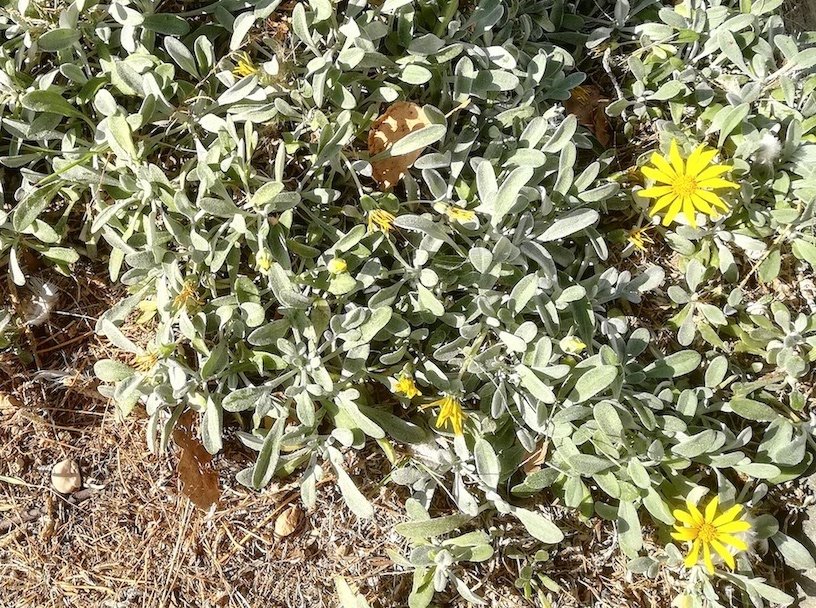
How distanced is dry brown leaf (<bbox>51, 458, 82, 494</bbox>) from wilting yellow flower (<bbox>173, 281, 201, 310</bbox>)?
28.9 inches

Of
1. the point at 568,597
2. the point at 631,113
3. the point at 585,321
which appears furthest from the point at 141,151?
the point at 568,597

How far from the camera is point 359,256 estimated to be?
6.93 feet

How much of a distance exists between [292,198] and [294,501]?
3.20 ft

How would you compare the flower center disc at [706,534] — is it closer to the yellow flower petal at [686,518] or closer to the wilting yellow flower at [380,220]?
the yellow flower petal at [686,518]

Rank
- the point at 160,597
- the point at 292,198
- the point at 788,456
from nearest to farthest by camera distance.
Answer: the point at 292,198 < the point at 788,456 < the point at 160,597

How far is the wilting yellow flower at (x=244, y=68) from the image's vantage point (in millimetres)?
2039

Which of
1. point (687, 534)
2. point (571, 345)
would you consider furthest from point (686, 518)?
point (571, 345)

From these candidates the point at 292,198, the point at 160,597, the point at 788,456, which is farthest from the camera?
the point at 160,597

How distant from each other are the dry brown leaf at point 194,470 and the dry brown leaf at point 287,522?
205 millimetres

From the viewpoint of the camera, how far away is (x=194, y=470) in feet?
7.56

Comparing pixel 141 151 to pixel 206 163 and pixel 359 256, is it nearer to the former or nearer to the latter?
pixel 206 163

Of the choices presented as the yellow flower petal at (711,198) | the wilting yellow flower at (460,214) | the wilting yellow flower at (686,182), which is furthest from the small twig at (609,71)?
the wilting yellow flower at (460,214)

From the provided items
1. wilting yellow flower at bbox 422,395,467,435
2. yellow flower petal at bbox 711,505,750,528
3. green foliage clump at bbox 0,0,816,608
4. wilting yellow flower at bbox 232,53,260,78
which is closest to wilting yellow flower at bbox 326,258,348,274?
green foliage clump at bbox 0,0,816,608

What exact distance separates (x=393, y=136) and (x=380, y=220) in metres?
0.32
